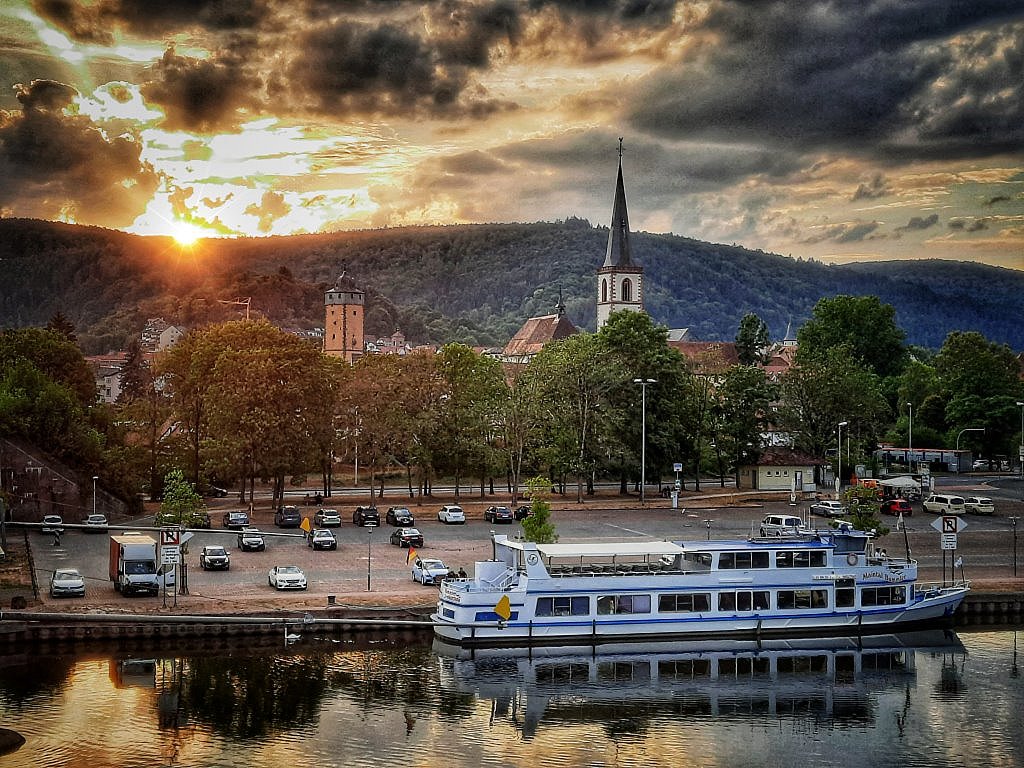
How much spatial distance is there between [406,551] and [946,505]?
34946 mm

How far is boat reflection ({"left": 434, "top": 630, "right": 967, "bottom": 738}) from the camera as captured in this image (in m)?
42.1

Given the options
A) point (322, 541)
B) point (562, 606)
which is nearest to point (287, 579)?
point (322, 541)

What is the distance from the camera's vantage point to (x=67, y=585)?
164 ft

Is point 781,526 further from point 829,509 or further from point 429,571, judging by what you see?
point 429,571

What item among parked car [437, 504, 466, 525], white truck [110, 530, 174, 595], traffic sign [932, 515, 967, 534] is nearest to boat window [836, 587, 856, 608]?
traffic sign [932, 515, 967, 534]

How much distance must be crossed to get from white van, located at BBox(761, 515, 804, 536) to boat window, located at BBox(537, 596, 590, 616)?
517 inches

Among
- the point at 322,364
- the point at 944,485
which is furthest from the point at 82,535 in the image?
the point at 944,485

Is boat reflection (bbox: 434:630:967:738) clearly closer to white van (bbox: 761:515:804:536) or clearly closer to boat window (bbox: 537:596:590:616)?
boat window (bbox: 537:596:590:616)

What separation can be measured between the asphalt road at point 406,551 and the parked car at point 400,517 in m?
0.68

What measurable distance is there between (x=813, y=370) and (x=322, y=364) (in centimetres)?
4003

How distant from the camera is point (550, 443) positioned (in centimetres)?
8594

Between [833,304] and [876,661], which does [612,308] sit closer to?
[833,304]

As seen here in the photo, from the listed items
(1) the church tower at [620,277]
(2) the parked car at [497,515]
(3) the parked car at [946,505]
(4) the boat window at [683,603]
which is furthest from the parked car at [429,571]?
(1) the church tower at [620,277]

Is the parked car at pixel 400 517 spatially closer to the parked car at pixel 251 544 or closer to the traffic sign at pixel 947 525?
the parked car at pixel 251 544
